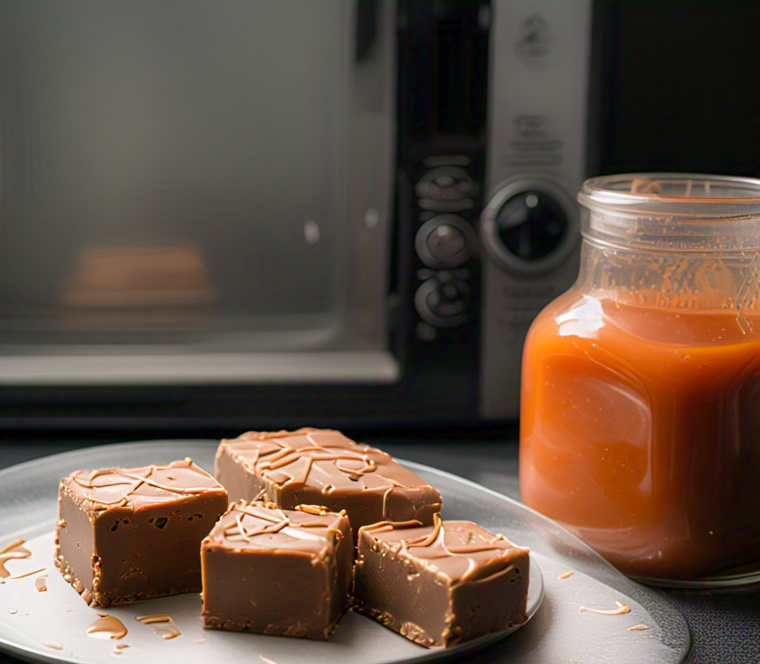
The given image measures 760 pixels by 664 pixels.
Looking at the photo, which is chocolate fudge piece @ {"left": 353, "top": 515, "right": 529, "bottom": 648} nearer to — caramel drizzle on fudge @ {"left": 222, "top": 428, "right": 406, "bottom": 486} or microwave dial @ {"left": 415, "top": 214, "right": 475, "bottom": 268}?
caramel drizzle on fudge @ {"left": 222, "top": 428, "right": 406, "bottom": 486}

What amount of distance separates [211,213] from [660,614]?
0.56 metres

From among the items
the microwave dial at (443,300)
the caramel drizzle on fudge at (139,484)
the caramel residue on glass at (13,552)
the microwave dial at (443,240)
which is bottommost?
the caramel residue on glass at (13,552)

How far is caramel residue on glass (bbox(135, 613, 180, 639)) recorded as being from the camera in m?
0.63

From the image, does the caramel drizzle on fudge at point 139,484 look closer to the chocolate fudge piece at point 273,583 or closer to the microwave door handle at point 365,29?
the chocolate fudge piece at point 273,583

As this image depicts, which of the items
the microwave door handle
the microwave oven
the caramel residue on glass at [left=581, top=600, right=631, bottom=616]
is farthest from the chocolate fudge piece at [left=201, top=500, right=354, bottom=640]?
the microwave door handle

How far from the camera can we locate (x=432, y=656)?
0.60 m

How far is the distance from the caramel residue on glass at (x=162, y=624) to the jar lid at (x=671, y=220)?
42 cm

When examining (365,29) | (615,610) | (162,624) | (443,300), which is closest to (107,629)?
(162,624)

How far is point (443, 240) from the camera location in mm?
922

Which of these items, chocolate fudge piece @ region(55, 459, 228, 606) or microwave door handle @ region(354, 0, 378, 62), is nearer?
chocolate fudge piece @ region(55, 459, 228, 606)

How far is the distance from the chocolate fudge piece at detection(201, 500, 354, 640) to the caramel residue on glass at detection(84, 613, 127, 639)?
5 centimetres

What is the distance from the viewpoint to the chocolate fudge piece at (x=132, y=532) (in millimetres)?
673

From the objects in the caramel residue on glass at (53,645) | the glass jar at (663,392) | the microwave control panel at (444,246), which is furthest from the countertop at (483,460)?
the caramel residue on glass at (53,645)

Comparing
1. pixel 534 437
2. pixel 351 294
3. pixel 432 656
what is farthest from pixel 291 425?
pixel 432 656
